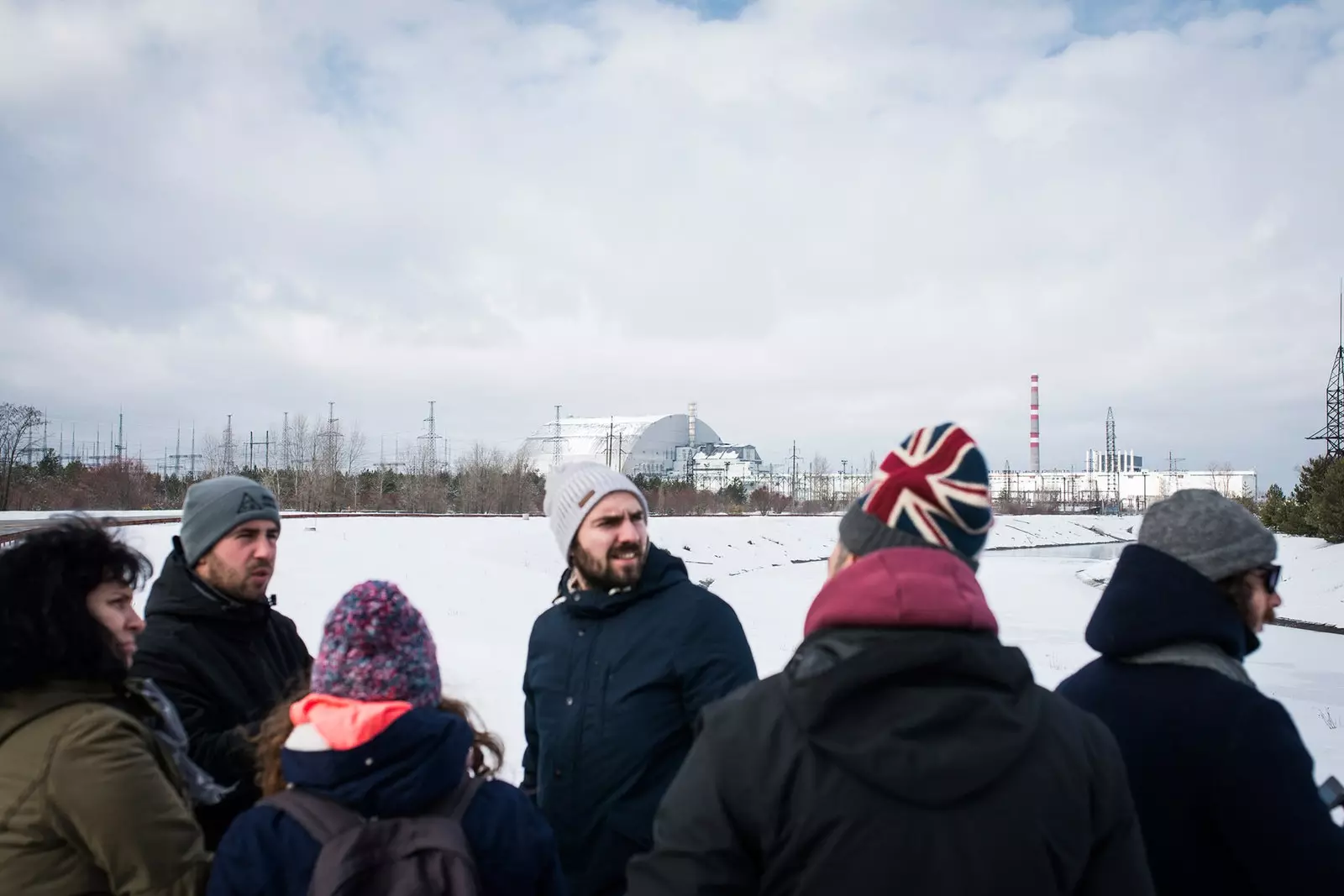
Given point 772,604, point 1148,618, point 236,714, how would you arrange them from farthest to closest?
point 772,604 < point 236,714 < point 1148,618

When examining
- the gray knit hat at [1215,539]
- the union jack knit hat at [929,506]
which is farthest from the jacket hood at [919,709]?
the gray knit hat at [1215,539]

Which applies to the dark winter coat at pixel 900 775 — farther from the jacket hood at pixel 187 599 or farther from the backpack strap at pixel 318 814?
the jacket hood at pixel 187 599

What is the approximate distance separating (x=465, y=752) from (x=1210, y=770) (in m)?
1.55

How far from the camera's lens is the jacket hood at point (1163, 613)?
2.05 meters

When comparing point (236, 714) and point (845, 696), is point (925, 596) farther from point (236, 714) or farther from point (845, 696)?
point (236, 714)

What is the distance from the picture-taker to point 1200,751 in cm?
189

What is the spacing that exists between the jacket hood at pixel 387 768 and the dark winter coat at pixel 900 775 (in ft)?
1.49

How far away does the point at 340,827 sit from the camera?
1.64 metres

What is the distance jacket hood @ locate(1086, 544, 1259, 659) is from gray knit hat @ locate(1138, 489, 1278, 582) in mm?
27

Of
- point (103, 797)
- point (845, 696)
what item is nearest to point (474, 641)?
point (103, 797)

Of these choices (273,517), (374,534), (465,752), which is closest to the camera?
(465,752)

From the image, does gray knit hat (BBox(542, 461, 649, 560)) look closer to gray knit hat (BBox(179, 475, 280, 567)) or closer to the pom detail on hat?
gray knit hat (BBox(179, 475, 280, 567))

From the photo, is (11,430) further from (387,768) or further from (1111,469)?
(1111,469)

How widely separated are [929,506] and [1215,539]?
2.96 feet
